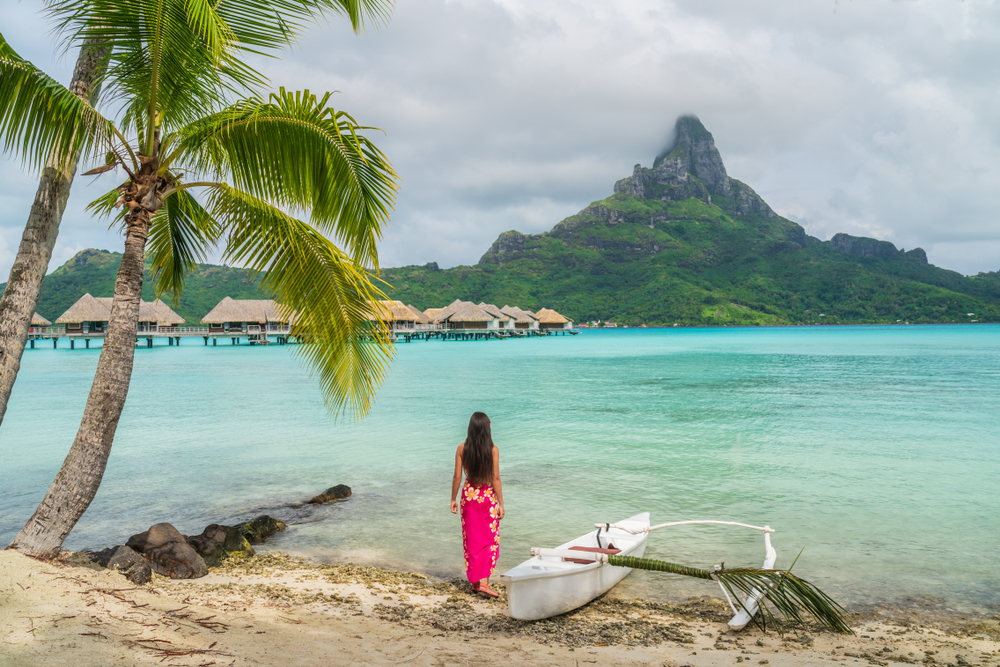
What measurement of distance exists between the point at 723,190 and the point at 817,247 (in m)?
44.2

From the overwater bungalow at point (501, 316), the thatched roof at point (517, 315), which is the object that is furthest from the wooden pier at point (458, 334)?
the thatched roof at point (517, 315)

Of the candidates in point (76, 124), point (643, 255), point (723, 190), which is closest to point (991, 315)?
point (643, 255)

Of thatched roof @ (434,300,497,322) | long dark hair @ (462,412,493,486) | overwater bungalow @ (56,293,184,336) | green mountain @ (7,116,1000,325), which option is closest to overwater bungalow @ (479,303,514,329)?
thatched roof @ (434,300,497,322)

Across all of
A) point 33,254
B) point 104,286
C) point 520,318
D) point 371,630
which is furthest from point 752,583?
point 104,286

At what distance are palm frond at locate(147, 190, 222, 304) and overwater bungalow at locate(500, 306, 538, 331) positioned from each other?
77.7 meters

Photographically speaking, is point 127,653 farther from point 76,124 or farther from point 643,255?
point 643,255

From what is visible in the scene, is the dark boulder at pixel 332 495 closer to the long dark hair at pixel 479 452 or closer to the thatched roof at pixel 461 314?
the long dark hair at pixel 479 452

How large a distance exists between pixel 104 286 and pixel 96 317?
143ft

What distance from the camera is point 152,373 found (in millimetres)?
29984

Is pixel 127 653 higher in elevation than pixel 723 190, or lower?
lower

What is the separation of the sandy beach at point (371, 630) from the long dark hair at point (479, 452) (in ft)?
3.21

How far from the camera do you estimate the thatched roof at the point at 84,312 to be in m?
50.5

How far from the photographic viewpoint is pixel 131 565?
14.9 ft

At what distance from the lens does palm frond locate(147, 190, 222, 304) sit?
19.2 ft
